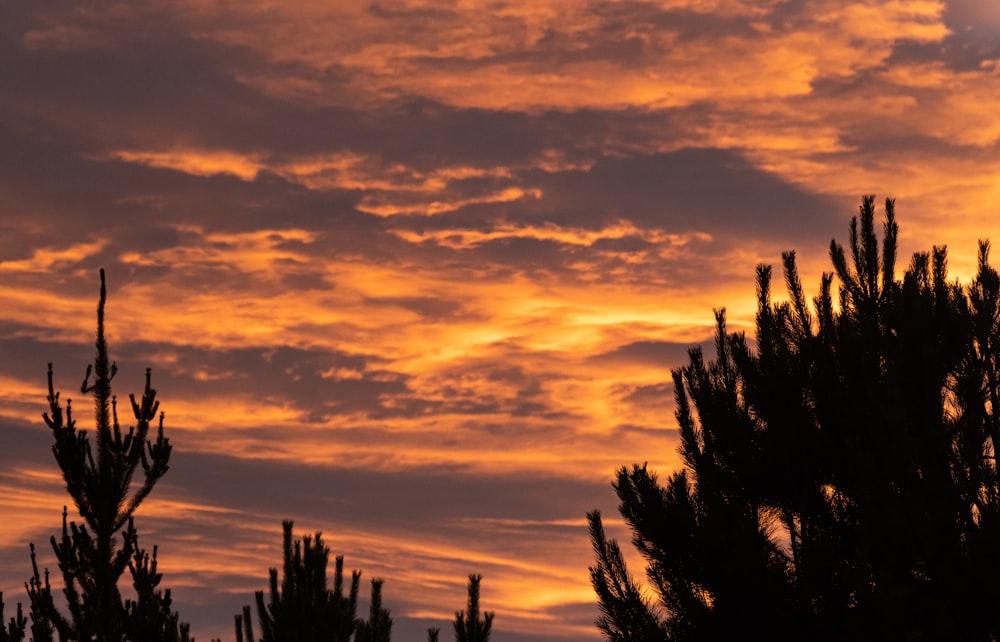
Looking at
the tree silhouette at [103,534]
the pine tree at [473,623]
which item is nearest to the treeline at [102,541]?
the tree silhouette at [103,534]

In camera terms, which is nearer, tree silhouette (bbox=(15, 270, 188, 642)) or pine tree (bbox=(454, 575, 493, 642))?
tree silhouette (bbox=(15, 270, 188, 642))

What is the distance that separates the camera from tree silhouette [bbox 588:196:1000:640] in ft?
45.8

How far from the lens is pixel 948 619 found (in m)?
13.5

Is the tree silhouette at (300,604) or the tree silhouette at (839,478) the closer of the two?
the tree silhouette at (839,478)

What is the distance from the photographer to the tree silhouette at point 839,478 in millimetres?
13945

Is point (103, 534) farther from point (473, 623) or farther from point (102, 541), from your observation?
point (473, 623)

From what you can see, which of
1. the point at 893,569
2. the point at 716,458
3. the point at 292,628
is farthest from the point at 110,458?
the point at 893,569

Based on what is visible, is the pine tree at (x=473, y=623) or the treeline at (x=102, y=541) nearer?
the treeline at (x=102, y=541)

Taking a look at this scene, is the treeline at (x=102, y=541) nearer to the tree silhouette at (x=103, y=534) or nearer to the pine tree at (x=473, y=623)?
the tree silhouette at (x=103, y=534)

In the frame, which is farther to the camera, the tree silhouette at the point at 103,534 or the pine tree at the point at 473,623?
the pine tree at the point at 473,623

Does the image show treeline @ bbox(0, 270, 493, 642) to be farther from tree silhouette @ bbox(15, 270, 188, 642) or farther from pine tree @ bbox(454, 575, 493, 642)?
pine tree @ bbox(454, 575, 493, 642)

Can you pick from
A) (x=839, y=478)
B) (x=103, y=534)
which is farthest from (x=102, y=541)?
(x=839, y=478)

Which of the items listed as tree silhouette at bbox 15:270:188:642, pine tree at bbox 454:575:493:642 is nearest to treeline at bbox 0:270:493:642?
tree silhouette at bbox 15:270:188:642

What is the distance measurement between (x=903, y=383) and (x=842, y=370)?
1.04 metres
